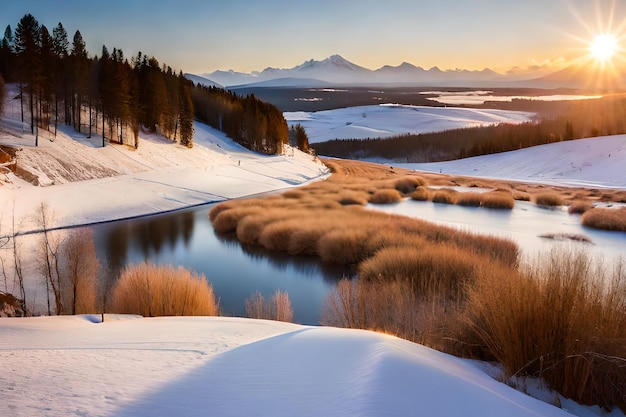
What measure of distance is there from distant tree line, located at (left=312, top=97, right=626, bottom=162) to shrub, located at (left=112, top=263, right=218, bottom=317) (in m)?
80.0

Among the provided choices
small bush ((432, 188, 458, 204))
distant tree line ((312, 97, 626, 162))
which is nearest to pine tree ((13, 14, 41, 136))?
small bush ((432, 188, 458, 204))

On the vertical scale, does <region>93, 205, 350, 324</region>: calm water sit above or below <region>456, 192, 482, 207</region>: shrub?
below

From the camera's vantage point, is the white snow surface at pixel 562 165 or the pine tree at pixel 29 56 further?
the white snow surface at pixel 562 165

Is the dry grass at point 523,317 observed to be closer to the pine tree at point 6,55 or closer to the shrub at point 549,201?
the shrub at point 549,201

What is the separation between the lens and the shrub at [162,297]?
8.73m

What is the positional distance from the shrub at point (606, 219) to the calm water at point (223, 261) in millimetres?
12232

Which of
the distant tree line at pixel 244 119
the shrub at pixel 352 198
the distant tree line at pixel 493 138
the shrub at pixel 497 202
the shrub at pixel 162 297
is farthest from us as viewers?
the distant tree line at pixel 493 138

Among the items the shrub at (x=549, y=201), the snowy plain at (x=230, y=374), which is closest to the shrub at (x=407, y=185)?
the shrub at (x=549, y=201)

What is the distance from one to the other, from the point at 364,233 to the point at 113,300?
911 centimetres

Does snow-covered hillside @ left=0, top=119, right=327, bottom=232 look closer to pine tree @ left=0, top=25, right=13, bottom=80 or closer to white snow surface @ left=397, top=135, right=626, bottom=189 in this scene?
pine tree @ left=0, top=25, right=13, bottom=80

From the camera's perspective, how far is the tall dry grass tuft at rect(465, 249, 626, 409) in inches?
157

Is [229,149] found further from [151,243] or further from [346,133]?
[346,133]

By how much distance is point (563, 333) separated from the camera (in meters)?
4.34

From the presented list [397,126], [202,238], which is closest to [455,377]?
[202,238]
